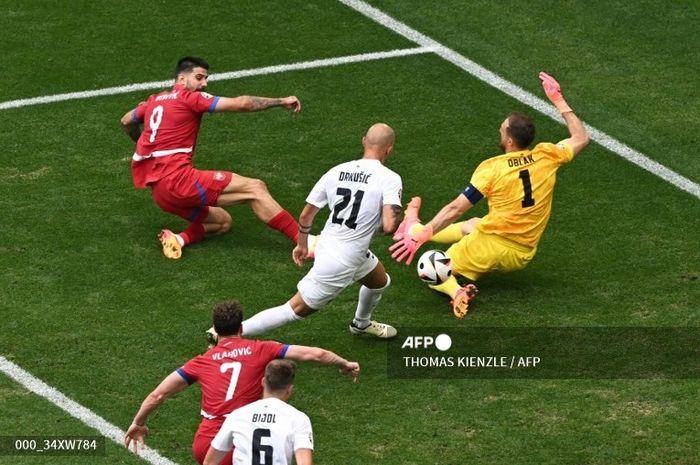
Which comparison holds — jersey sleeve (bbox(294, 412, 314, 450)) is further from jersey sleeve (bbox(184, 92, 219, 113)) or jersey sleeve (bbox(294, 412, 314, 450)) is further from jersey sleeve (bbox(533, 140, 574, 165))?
jersey sleeve (bbox(184, 92, 219, 113))

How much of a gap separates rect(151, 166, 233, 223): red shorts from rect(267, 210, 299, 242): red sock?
22.3 inches

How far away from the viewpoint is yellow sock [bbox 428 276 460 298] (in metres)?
14.7

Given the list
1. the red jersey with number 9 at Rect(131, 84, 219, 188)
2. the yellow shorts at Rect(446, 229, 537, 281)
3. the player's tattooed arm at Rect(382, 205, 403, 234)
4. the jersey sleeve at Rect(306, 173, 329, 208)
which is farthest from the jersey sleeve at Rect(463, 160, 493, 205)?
the red jersey with number 9 at Rect(131, 84, 219, 188)

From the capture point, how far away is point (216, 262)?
1557 centimetres

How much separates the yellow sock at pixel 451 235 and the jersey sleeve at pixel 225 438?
517 cm

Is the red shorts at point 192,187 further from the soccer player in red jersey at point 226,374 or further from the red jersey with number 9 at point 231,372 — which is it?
the red jersey with number 9 at point 231,372

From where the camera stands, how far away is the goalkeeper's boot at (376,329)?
14281 mm

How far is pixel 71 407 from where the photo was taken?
43.7 ft

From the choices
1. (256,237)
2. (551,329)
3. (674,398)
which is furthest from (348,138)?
(674,398)

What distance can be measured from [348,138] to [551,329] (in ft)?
13.7

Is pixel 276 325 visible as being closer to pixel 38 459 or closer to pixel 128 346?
pixel 128 346

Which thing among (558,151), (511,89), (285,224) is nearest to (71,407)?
(285,224)

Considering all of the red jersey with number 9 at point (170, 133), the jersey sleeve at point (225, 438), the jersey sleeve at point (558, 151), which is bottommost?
the jersey sleeve at point (225, 438)

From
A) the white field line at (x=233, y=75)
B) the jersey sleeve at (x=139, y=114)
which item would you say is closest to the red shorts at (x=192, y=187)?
the jersey sleeve at (x=139, y=114)
